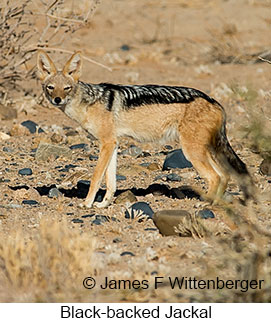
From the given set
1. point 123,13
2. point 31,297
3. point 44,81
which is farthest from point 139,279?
point 123,13

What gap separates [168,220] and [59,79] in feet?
6.58

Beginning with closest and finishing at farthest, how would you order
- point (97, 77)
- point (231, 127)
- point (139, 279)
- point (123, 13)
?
point (139, 279), point (231, 127), point (97, 77), point (123, 13)

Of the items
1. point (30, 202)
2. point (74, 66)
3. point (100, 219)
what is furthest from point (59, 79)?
point (100, 219)

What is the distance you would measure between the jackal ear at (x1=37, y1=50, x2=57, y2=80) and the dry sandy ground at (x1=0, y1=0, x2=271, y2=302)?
1209 mm

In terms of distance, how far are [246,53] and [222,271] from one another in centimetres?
987

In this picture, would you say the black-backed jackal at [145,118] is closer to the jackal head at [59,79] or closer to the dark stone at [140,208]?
the jackal head at [59,79]

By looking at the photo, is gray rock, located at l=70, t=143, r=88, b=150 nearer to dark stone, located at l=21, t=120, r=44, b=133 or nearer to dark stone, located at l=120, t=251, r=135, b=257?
dark stone, located at l=21, t=120, r=44, b=133

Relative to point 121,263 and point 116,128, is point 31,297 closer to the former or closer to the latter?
point 121,263

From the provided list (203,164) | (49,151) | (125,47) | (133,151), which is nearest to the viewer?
(203,164)

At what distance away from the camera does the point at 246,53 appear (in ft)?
47.2

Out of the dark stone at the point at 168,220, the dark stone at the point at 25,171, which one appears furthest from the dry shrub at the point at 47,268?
the dark stone at the point at 25,171

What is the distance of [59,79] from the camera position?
7254mm

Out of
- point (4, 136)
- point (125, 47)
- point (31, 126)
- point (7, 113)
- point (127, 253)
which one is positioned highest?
point (125, 47)

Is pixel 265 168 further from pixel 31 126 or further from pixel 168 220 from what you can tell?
pixel 31 126
